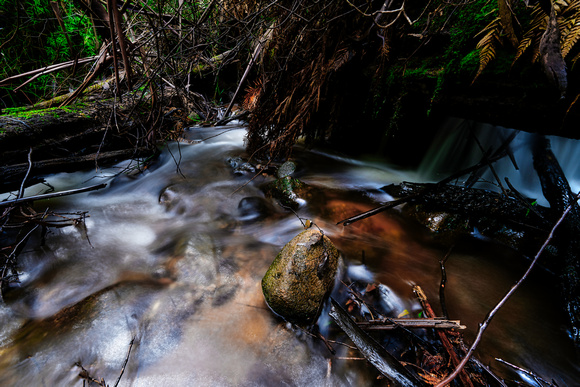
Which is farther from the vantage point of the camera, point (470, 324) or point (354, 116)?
point (354, 116)

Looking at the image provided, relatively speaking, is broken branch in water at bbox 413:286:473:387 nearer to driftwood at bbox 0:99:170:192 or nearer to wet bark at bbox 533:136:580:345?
wet bark at bbox 533:136:580:345

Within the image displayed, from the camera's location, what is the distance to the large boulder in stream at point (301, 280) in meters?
1.93

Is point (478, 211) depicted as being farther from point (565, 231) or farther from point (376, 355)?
point (376, 355)

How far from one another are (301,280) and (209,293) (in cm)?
94

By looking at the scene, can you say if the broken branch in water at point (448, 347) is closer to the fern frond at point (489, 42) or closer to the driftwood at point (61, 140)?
the fern frond at point (489, 42)

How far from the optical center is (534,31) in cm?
196

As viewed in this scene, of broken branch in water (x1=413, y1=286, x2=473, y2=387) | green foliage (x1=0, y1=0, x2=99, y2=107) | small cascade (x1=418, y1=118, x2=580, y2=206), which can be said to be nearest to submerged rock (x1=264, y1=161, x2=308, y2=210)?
broken branch in water (x1=413, y1=286, x2=473, y2=387)

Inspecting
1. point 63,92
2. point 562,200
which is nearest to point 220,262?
point 562,200

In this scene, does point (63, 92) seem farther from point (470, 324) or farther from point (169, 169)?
point (470, 324)

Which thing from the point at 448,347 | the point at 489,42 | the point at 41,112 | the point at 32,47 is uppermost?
the point at 489,42

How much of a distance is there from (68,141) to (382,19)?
4.19 metres

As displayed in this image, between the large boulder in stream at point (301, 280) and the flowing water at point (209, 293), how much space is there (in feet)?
0.54

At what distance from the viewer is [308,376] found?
1.76m

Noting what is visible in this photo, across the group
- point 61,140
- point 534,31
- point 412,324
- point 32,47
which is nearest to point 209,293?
point 412,324
